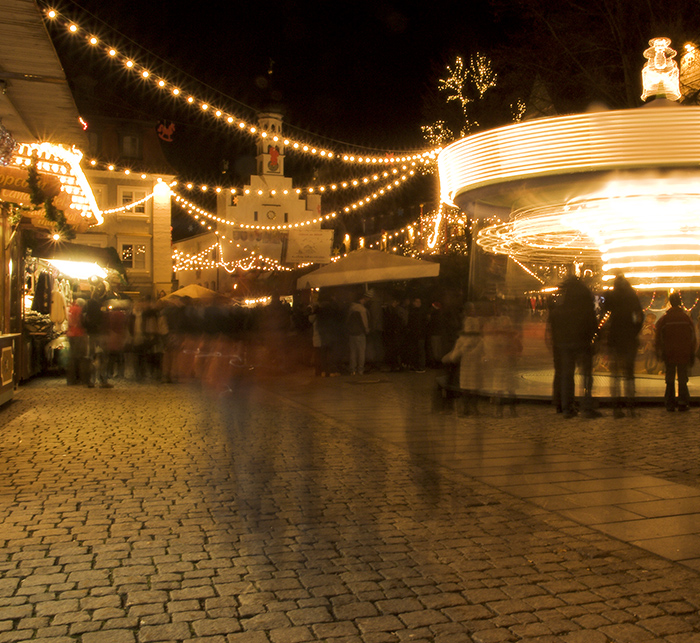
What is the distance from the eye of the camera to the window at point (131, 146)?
41344 millimetres

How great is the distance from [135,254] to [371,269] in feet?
92.3

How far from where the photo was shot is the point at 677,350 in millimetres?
10070

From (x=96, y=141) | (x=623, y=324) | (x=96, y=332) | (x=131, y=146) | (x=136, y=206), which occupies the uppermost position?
(x=96, y=141)

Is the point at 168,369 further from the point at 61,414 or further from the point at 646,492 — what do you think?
the point at 646,492

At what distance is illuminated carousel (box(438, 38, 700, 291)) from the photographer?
7.75m

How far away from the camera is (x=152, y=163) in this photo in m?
41.9

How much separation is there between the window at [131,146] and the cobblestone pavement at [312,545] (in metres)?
35.4

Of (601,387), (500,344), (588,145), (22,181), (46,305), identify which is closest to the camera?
(588,145)

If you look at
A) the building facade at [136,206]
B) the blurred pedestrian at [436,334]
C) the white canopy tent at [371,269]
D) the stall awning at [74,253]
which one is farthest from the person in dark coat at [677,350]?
the building facade at [136,206]

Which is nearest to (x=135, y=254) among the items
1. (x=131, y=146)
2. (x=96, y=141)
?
(x=131, y=146)

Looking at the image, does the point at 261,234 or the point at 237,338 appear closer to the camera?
the point at 237,338

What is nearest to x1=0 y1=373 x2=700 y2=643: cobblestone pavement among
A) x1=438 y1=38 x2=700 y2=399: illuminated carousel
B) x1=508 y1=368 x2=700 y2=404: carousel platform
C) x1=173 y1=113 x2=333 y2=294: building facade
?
x1=508 y1=368 x2=700 y2=404: carousel platform

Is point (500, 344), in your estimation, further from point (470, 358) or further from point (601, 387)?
point (601, 387)

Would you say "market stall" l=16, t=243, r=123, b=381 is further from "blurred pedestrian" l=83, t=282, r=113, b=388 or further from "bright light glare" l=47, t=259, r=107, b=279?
"blurred pedestrian" l=83, t=282, r=113, b=388
